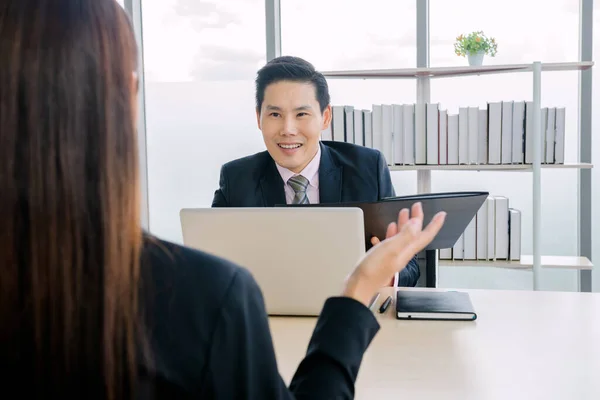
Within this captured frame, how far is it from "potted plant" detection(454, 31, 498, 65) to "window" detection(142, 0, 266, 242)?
1176mm

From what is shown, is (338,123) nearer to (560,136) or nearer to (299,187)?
(299,187)

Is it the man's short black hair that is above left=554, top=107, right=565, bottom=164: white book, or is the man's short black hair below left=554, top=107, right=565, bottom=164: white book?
above

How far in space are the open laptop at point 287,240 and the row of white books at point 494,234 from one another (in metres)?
1.54

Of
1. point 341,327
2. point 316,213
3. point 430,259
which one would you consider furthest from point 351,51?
point 341,327

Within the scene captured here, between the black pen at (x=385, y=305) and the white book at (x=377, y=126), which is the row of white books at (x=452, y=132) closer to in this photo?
the white book at (x=377, y=126)

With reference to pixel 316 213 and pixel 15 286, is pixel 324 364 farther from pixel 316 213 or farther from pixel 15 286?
pixel 316 213

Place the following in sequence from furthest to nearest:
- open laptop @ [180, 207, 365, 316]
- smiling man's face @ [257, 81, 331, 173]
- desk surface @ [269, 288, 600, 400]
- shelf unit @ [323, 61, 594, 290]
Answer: shelf unit @ [323, 61, 594, 290] → smiling man's face @ [257, 81, 331, 173] → open laptop @ [180, 207, 365, 316] → desk surface @ [269, 288, 600, 400]

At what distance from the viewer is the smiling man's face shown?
6.72ft

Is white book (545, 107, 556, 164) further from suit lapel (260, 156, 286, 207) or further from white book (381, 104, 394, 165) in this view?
suit lapel (260, 156, 286, 207)

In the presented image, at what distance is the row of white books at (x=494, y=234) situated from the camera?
267 cm

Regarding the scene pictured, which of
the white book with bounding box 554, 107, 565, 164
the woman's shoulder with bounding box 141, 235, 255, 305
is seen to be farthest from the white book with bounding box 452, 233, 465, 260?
the woman's shoulder with bounding box 141, 235, 255, 305

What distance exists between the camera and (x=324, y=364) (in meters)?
0.73

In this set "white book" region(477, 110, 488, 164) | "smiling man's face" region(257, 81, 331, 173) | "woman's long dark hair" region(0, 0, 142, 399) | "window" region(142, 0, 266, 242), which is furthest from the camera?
"window" region(142, 0, 266, 242)

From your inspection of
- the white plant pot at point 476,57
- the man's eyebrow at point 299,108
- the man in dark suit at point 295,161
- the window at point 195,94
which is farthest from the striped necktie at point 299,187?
the window at point 195,94
